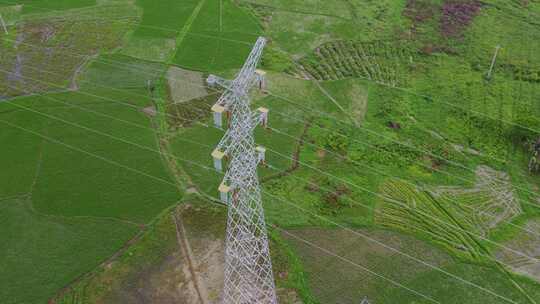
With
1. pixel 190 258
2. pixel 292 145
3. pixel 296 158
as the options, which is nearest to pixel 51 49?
pixel 292 145

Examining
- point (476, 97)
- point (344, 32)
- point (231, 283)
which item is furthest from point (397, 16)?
point (231, 283)

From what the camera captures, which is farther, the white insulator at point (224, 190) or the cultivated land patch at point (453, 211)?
the cultivated land patch at point (453, 211)

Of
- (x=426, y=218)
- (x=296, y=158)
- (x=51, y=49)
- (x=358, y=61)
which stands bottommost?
(x=426, y=218)

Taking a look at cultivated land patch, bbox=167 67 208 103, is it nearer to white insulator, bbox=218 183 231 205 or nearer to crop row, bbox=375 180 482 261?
crop row, bbox=375 180 482 261

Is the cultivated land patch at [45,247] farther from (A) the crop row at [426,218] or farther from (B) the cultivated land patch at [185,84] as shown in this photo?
(A) the crop row at [426,218]

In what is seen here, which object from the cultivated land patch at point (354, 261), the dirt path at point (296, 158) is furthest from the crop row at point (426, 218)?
the dirt path at point (296, 158)

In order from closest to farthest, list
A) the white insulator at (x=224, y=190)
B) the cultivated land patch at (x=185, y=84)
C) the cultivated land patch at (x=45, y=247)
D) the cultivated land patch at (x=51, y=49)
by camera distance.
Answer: the white insulator at (x=224, y=190)
the cultivated land patch at (x=45, y=247)
the cultivated land patch at (x=185, y=84)
the cultivated land patch at (x=51, y=49)

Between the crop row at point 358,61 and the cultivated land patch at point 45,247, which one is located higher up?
the crop row at point 358,61

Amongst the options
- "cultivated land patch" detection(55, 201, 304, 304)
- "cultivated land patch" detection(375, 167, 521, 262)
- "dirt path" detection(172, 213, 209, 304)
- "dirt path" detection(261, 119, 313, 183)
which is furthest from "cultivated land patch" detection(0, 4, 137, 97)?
"cultivated land patch" detection(375, 167, 521, 262)

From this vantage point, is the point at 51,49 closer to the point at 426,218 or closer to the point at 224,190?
the point at 224,190
